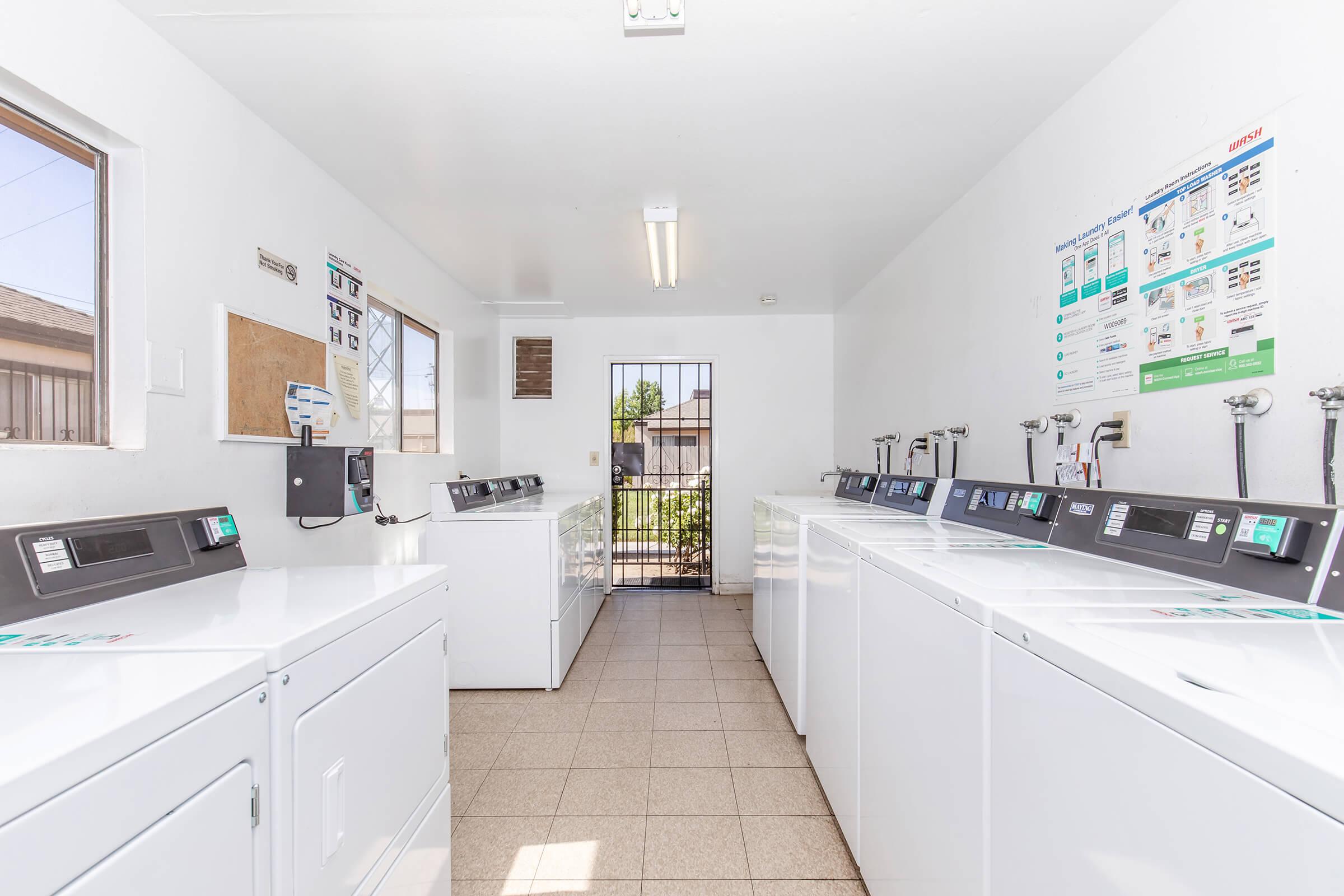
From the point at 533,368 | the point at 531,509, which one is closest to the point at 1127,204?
the point at 531,509

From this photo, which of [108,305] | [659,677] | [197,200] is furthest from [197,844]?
[659,677]

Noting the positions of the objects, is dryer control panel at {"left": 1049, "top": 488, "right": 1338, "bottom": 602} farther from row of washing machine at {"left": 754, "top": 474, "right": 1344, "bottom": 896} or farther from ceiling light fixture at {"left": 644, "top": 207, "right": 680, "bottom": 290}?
ceiling light fixture at {"left": 644, "top": 207, "right": 680, "bottom": 290}

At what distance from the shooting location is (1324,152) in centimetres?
118

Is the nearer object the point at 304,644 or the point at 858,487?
the point at 304,644

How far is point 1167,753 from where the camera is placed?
58 centimetres

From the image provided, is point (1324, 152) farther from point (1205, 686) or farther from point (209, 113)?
point (209, 113)

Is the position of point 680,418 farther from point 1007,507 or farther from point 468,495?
point 1007,507

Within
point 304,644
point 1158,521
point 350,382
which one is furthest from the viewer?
point 350,382

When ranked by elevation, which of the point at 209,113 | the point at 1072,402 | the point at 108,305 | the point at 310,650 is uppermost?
the point at 209,113

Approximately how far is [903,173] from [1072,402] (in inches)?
46.8

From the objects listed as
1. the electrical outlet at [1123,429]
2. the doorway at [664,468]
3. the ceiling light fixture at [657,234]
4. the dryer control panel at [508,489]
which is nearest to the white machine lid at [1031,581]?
the electrical outlet at [1123,429]

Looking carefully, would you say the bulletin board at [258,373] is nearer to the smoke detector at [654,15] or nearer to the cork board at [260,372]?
the cork board at [260,372]

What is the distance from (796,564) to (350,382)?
6.94 feet

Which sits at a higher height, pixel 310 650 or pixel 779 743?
pixel 310 650
